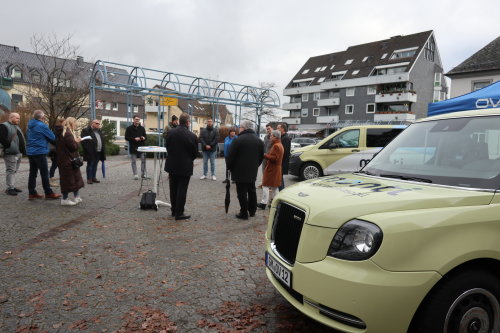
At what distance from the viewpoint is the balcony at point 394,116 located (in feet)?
154

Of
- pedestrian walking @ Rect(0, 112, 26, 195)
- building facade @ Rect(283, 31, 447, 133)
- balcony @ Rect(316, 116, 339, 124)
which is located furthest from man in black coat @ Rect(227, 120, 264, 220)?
balcony @ Rect(316, 116, 339, 124)

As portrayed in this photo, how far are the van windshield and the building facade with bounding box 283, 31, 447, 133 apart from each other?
4722cm

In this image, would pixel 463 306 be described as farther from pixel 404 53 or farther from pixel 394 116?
pixel 404 53

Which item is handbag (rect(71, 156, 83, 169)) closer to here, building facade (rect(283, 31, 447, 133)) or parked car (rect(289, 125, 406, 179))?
parked car (rect(289, 125, 406, 179))

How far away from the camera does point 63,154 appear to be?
6.81 meters

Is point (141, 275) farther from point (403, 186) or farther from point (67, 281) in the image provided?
point (403, 186)

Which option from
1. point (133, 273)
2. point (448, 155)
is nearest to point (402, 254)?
point (448, 155)

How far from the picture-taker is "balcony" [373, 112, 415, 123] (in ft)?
154

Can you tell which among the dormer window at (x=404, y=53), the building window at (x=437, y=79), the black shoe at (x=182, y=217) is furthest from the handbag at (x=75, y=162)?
the building window at (x=437, y=79)

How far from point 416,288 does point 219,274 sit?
7.99ft

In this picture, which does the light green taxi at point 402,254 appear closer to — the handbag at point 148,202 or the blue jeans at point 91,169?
the handbag at point 148,202

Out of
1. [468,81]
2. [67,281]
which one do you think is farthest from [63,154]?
[468,81]

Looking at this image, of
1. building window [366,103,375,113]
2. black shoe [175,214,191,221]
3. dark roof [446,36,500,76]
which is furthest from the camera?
building window [366,103,375,113]

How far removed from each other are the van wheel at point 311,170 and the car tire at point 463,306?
9.05m
